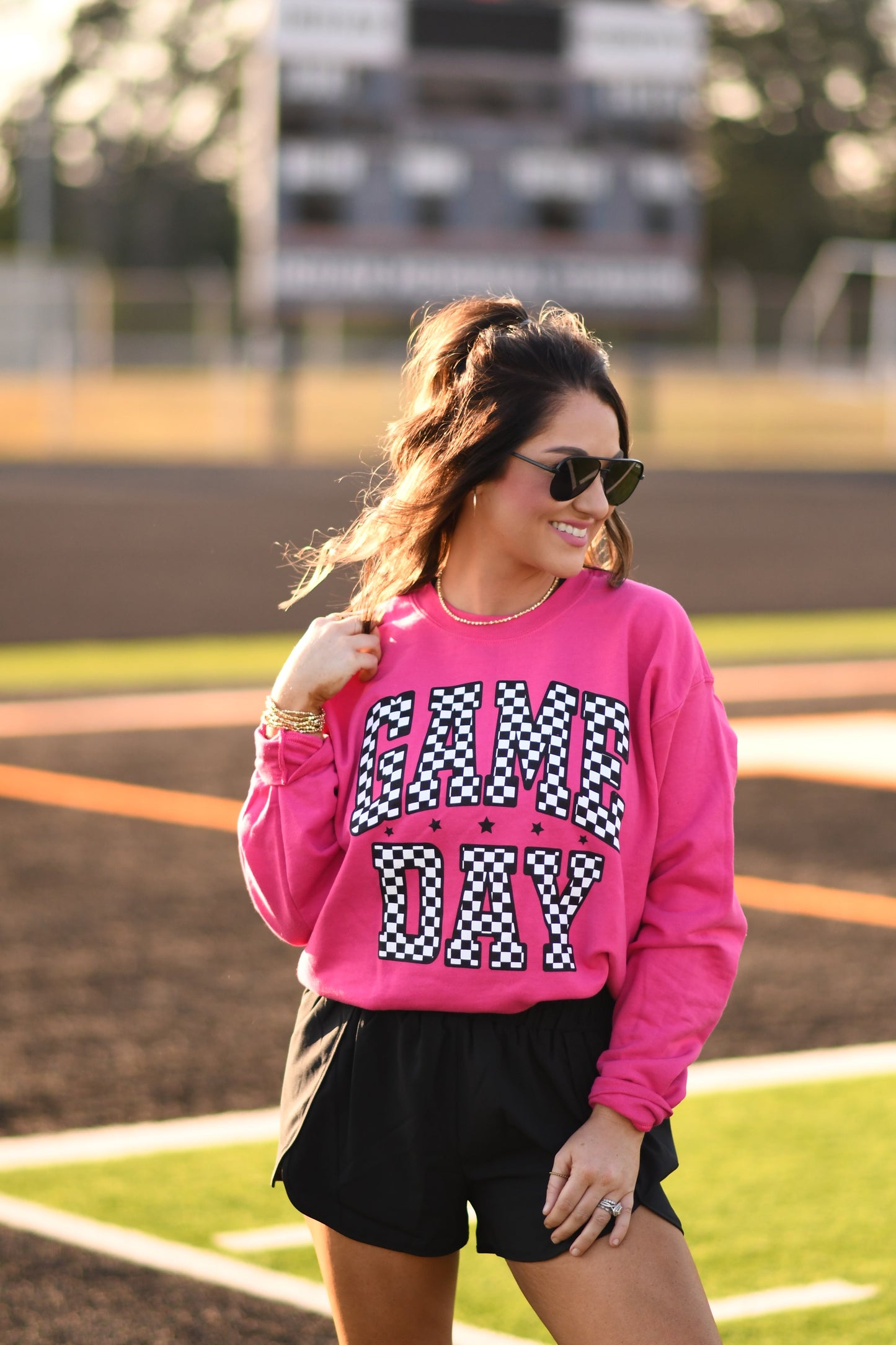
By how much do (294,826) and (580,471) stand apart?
56 centimetres

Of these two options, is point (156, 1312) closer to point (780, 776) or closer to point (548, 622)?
point (548, 622)

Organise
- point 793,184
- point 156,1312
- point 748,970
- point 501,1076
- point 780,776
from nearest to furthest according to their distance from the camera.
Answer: point 501,1076 → point 156,1312 → point 748,970 → point 780,776 → point 793,184

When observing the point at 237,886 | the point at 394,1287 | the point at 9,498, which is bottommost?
the point at 9,498

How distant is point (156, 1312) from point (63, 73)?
54.7 meters

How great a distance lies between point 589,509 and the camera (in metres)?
2.32

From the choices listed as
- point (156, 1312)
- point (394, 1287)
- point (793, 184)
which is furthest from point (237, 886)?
point (793, 184)

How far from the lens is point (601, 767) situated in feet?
7.47

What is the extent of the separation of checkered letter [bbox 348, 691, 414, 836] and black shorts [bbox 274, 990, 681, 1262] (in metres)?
0.24

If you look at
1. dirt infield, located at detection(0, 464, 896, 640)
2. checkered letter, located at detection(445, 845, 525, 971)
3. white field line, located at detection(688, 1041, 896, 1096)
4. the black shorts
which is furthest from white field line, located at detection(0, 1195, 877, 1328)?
dirt infield, located at detection(0, 464, 896, 640)

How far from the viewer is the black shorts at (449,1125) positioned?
7.26 feet

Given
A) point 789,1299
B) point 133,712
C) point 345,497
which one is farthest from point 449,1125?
point 345,497

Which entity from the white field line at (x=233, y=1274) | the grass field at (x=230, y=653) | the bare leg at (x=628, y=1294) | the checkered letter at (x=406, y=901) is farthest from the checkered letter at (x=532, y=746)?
the grass field at (x=230, y=653)

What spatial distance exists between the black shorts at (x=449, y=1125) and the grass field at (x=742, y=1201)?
1.21 m

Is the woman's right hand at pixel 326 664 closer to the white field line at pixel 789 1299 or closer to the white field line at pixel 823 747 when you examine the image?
the white field line at pixel 789 1299
